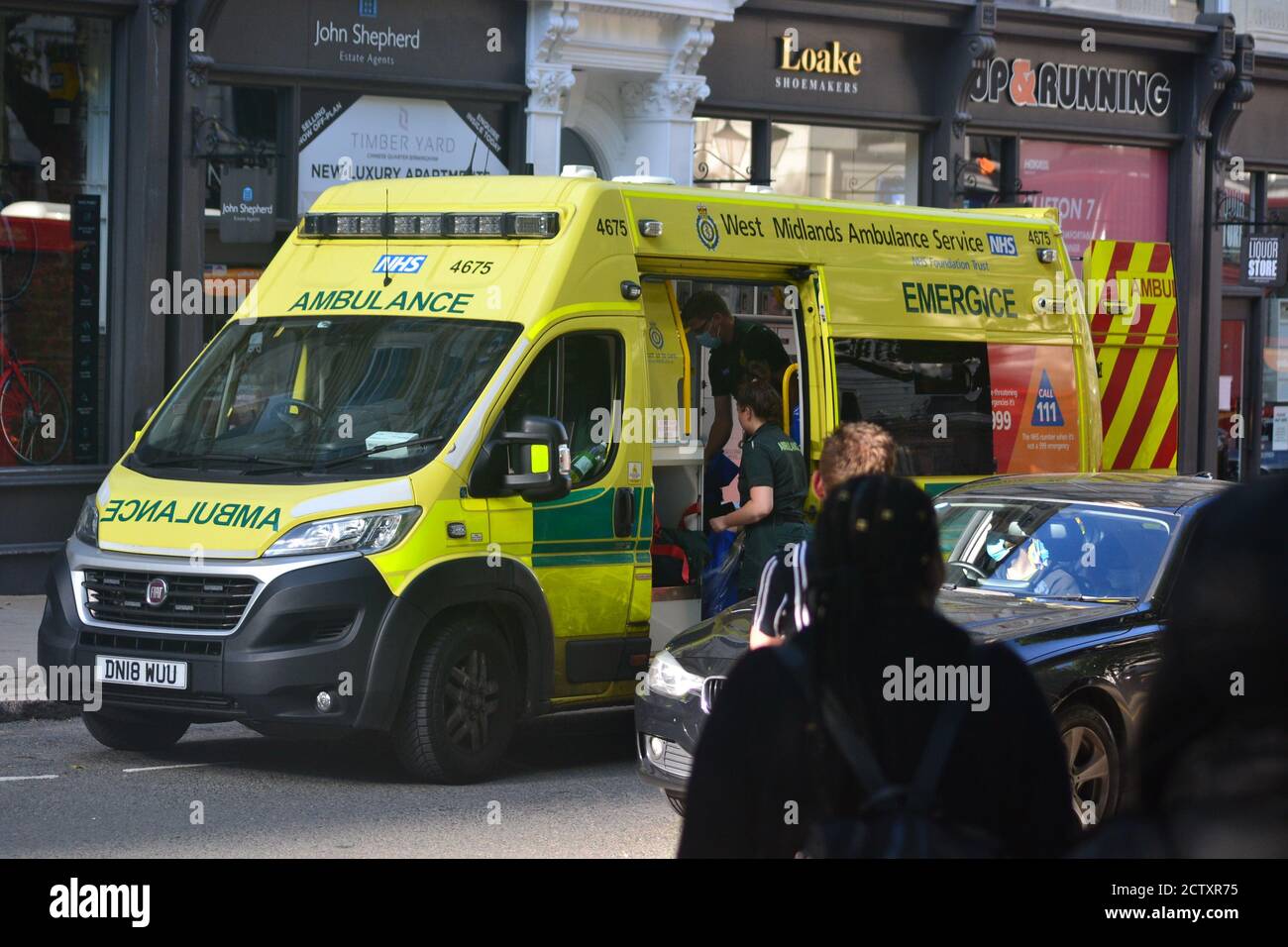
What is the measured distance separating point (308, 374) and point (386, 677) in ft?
5.41

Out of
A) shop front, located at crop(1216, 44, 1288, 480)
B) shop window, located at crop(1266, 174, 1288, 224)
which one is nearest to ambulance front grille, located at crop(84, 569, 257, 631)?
shop front, located at crop(1216, 44, 1288, 480)

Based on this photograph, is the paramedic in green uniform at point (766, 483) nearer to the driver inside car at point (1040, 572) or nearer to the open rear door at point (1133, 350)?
the driver inside car at point (1040, 572)

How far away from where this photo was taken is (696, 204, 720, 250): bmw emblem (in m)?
9.58

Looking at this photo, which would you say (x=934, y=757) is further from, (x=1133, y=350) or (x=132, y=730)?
(x=1133, y=350)

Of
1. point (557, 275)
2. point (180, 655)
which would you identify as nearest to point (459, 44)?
point (557, 275)

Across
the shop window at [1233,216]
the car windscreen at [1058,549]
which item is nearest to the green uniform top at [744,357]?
the car windscreen at [1058,549]

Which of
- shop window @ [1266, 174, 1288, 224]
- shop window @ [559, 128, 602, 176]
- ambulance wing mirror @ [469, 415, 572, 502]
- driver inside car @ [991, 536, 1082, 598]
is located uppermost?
shop window @ [1266, 174, 1288, 224]

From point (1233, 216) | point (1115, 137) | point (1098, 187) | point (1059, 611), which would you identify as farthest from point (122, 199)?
point (1233, 216)

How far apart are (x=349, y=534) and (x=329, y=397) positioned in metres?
0.95

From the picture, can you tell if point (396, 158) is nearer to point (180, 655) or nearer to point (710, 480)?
point (710, 480)

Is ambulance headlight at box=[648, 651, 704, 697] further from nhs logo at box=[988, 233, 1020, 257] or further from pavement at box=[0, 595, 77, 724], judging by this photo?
nhs logo at box=[988, 233, 1020, 257]

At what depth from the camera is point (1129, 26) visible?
65.7 feet

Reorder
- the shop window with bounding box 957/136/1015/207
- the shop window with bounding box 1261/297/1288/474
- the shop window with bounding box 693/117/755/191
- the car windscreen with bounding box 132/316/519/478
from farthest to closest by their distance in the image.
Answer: the shop window with bounding box 1261/297/1288/474, the shop window with bounding box 957/136/1015/207, the shop window with bounding box 693/117/755/191, the car windscreen with bounding box 132/316/519/478

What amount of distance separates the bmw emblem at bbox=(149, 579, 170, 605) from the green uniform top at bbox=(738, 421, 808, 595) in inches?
114
